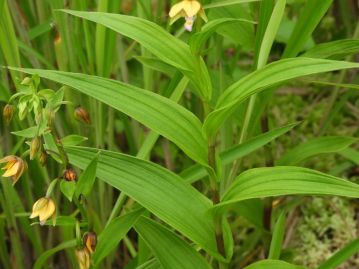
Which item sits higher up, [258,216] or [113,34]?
[113,34]

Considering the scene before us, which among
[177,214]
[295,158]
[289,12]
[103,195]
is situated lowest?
[177,214]

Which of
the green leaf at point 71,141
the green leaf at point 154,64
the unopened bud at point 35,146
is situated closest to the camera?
the unopened bud at point 35,146

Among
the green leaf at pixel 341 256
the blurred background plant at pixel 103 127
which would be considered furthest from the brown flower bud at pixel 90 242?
the green leaf at pixel 341 256

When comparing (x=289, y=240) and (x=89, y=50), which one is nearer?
(x=89, y=50)

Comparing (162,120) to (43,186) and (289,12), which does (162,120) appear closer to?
(43,186)

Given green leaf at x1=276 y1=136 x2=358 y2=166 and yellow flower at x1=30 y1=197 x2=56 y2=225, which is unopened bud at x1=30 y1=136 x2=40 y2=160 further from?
green leaf at x1=276 y1=136 x2=358 y2=166

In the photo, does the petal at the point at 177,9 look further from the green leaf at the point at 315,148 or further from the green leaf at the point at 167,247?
the green leaf at the point at 315,148

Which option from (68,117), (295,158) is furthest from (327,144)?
(68,117)
